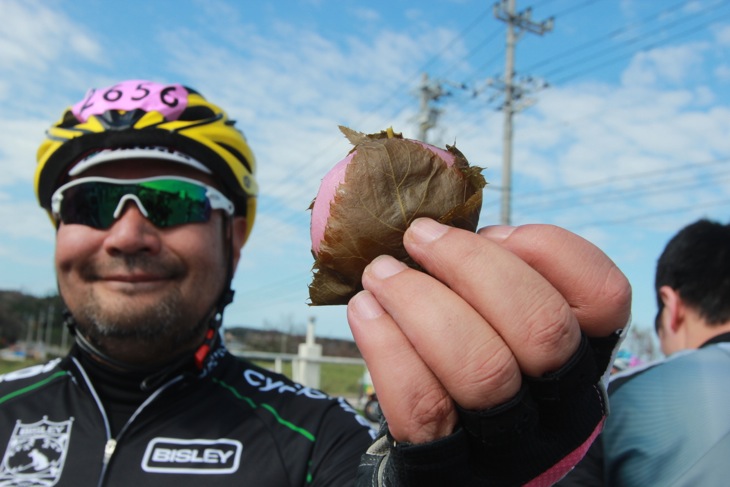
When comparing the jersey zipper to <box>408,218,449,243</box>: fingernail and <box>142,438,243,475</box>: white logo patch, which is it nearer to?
<box>142,438,243,475</box>: white logo patch

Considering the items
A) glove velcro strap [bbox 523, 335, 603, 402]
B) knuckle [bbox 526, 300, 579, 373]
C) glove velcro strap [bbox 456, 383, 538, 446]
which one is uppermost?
knuckle [bbox 526, 300, 579, 373]

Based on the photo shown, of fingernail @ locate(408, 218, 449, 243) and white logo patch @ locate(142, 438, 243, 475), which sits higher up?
fingernail @ locate(408, 218, 449, 243)

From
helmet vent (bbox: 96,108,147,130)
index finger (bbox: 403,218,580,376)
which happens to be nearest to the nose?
helmet vent (bbox: 96,108,147,130)

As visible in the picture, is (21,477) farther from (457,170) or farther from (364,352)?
(457,170)

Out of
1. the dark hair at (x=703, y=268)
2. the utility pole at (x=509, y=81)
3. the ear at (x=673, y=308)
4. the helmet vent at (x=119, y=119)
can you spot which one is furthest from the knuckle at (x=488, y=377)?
the utility pole at (x=509, y=81)

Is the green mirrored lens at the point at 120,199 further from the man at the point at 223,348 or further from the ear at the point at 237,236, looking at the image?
the ear at the point at 237,236

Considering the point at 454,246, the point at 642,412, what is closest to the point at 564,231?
the point at 454,246
